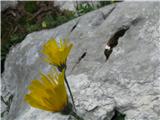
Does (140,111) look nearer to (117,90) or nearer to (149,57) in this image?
(117,90)

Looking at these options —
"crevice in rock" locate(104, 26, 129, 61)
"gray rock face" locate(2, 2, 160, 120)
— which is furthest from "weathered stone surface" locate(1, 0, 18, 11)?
"crevice in rock" locate(104, 26, 129, 61)

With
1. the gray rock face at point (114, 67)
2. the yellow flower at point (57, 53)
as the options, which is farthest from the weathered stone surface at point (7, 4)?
the yellow flower at point (57, 53)

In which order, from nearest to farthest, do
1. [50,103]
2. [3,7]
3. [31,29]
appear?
[50,103] → [31,29] → [3,7]

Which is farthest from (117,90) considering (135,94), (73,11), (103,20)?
(73,11)

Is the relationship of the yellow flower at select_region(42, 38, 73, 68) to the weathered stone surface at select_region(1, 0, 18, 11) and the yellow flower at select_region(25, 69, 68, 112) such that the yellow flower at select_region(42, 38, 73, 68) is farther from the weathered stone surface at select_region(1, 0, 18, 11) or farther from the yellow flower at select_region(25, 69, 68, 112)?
the weathered stone surface at select_region(1, 0, 18, 11)

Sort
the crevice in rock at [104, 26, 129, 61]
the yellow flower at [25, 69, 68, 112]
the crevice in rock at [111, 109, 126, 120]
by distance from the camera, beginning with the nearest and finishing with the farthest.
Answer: the yellow flower at [25, 69, 68, 112] → the crevice in rock at [111, 109, 126, 120] → the crevice in rock at [104, 26, 129, 61]

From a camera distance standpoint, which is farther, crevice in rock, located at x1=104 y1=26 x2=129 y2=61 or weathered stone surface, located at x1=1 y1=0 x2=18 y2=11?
weathered stone surface, located at x1=1 y1=0 x2=18 y2=11

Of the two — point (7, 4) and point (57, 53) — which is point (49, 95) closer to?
point (57, 53)

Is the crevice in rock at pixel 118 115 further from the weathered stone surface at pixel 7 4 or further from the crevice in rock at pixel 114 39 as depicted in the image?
the weathered stone surface at pixel 7 4

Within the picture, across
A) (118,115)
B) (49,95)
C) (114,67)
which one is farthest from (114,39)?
(49,95)
